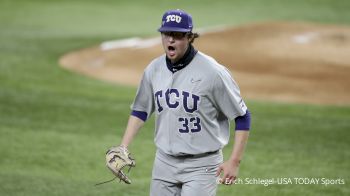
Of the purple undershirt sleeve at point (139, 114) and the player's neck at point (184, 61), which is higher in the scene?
the player's neck at point (184, 61)

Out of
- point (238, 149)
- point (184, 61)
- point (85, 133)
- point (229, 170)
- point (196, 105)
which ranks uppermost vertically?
point (184, 61)

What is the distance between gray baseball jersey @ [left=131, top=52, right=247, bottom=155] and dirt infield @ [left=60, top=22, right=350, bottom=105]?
867 centimetres

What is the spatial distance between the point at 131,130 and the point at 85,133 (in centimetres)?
518

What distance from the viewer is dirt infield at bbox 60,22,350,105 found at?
1451 cm

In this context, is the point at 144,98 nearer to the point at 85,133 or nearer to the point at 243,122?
the point at 243,122

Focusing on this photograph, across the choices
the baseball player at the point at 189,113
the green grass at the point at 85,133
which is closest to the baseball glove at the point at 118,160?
the baseball player at the point at 189,113

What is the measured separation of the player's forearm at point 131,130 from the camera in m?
5.44

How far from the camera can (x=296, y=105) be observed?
13266 millimetres

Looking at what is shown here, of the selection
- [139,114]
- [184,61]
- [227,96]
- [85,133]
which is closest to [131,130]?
[139,114]

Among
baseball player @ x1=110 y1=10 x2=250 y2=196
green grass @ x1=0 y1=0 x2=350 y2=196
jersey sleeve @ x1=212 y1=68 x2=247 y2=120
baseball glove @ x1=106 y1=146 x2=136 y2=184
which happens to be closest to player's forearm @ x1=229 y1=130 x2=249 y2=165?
baseball player @ x1=110 y1=10 x2=250 y2=196

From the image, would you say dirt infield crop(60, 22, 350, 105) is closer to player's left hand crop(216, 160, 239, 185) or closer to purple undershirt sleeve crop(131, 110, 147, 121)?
purple undershirt sleeve crop(131, 110, 147, 121)

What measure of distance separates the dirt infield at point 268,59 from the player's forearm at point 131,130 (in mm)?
8470

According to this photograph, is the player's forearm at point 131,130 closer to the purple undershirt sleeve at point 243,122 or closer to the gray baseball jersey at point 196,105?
the gray baseball jersey at point 196,105

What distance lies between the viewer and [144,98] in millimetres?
5586
